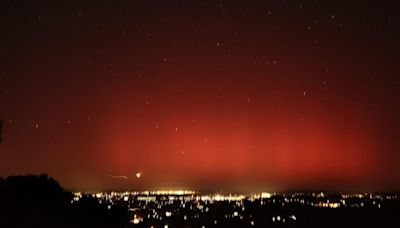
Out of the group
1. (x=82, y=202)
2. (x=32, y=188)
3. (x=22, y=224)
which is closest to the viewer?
(x=22, y=224)

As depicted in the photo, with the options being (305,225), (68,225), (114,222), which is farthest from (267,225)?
(68,225)

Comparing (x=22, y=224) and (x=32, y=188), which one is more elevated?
(x=32, y=188)

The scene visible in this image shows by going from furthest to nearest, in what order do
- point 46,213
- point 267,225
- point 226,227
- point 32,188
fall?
point 267,225
point 226,227
point 32,188
point 46,213

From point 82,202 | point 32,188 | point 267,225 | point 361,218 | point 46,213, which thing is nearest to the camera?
point 46,213

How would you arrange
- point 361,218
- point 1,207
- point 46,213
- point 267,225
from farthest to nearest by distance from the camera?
point 361,218 → point 267,225 → point 46,213 → point 1,207

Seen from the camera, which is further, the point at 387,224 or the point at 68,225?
the point at 387,224

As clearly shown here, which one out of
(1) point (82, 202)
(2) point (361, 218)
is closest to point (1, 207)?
(1) point (82, 202)

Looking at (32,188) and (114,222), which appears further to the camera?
(114,222)

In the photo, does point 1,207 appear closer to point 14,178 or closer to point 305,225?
point 14,178

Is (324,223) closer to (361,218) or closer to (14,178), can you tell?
(361,218)
